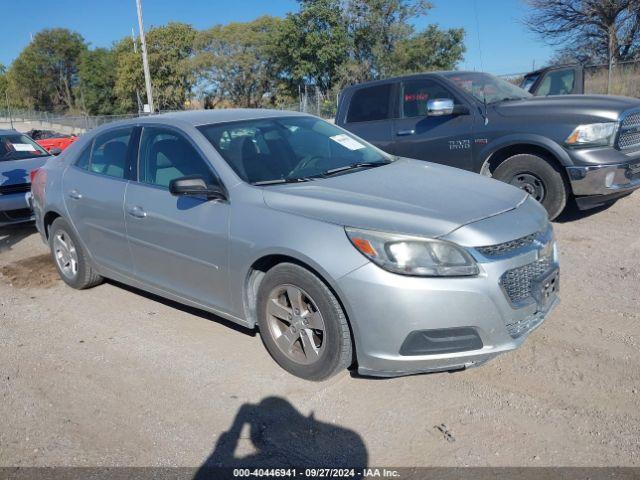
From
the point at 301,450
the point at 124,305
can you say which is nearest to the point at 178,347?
the point at 124,305

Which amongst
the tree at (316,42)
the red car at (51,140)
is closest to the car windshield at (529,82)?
the red car at (51,140)

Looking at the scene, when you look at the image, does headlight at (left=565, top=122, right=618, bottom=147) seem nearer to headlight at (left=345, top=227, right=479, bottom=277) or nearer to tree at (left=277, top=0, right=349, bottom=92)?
headlight at (left=345, top=227, right=479, bottom=277)

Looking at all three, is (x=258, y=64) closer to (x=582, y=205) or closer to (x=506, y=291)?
(x=582, y=205)

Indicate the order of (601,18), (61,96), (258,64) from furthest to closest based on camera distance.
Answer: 1. (61,96)
2. (258,64)
3. (601,18)

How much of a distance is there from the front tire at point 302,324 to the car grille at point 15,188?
5.82 meters

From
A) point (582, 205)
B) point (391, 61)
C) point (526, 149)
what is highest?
point (391, 61)

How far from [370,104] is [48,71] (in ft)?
239

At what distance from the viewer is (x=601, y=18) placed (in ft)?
85.3

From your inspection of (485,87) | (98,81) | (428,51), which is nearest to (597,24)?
(428,51)

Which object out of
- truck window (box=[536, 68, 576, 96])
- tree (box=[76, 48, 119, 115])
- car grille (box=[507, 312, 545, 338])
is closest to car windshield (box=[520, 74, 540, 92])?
truck window (box=[536, 68, 576, 96])

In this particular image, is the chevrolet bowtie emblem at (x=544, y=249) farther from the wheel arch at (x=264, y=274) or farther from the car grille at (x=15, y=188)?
the car grille at (x=15, y=188)

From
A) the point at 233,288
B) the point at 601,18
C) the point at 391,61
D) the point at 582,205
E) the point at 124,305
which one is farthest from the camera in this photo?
the point at 391,61

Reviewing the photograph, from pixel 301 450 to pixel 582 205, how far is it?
4.69 meters

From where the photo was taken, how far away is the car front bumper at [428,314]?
10.1 feet
